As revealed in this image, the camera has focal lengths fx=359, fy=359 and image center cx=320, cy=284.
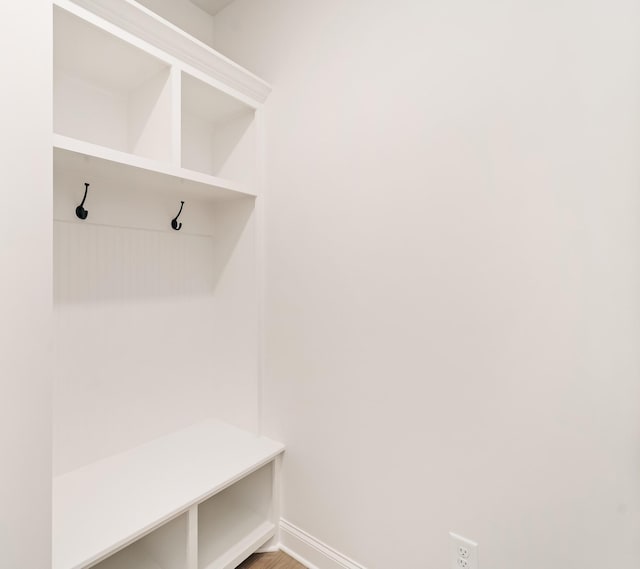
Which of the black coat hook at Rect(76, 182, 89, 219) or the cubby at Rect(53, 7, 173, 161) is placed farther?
the black coat hook at Rect(76, 182, 89, 219)

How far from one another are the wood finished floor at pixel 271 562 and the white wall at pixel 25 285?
0.91m

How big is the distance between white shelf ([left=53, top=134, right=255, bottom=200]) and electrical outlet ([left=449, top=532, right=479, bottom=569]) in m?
1.58

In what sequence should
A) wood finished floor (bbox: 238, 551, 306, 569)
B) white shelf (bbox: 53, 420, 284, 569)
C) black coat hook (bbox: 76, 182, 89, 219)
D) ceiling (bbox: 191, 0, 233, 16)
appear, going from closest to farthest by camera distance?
white shelf (bbox: 53, 420, 284, 569), black coat hook (bbox: 76, 182, 89, 219), wood finished floor (bbox: 238, 551, 306, 569), ceiling (bbox: 191, 0, 233, 16)

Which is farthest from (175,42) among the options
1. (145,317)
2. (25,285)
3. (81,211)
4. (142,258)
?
(145,317)

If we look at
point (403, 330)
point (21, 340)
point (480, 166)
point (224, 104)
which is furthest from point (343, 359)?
point (224, 104)

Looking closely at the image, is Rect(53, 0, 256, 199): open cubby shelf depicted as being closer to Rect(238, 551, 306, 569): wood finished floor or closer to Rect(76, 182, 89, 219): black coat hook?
Rect(76, 182, 89, 219): black coat hook

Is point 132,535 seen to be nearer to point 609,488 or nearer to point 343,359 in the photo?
point 343,359

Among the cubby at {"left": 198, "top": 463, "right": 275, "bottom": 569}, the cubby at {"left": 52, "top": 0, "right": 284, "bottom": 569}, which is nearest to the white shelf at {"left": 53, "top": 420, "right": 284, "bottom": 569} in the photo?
the cubby at {"left": 52, "top": 0, "right": 284, "bottom": 569}

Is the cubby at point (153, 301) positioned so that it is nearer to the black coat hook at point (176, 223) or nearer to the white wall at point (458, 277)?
the black coat hook at point (176, 223)

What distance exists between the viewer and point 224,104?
1.70 m

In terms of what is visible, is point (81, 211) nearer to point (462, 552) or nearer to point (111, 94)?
point (111, 94)

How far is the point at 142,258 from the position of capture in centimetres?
168

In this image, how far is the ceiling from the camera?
74.4 inches

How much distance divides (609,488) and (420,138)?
3.82 feet
